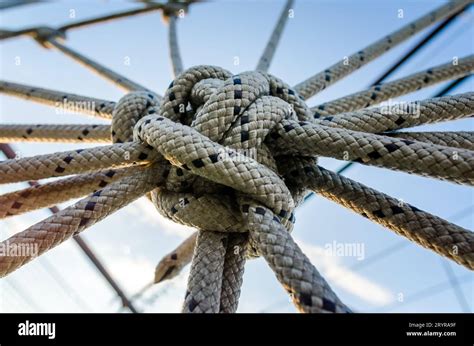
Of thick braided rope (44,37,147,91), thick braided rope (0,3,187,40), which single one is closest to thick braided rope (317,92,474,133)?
thick braided rope (44,37,147,91)

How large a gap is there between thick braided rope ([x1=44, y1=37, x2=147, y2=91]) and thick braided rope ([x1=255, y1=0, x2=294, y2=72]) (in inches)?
16.2

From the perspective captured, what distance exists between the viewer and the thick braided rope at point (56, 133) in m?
1.25

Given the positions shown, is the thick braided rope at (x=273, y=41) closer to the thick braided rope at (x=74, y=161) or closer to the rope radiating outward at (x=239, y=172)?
the rope radiating outward at (x=239, y=172)

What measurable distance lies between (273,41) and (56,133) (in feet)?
2.85

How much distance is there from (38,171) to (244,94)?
48cm

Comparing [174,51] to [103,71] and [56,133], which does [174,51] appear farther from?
[56,133]

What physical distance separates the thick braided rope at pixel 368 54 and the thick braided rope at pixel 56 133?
0.56 meters

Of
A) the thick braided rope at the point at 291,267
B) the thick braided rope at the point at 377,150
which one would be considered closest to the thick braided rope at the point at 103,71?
the thick braided rope at the point at 377,150

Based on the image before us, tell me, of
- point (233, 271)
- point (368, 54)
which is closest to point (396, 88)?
point (368, 54)

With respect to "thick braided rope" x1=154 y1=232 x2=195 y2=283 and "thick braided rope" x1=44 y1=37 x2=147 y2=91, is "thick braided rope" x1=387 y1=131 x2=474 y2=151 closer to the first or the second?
"thick braided rope" x1=154 y1=232 x2=195 y2=283

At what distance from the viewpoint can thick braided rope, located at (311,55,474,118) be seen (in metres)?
1.22

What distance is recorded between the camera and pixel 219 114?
93 centimetres

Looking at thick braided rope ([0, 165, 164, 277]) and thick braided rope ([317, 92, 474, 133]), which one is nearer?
thick braided rope ([0, 165, 164, 277])
